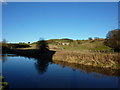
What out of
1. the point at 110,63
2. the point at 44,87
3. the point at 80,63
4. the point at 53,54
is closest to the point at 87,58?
the point at 80,63

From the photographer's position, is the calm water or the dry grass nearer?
the calm water

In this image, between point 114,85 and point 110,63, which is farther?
point 110,63

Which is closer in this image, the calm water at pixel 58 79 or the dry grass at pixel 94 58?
the calm water at pixel 58 79

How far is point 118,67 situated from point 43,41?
34040 mm

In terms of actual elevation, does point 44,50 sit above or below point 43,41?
below

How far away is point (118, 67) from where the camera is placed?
93.5ft

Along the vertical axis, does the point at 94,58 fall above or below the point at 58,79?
above

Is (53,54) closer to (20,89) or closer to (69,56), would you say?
(69,56)

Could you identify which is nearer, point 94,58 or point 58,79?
point 58,79

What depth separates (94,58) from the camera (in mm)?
33656

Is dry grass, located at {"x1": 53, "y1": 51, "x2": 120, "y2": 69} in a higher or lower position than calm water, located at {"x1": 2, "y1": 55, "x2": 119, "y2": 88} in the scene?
higher

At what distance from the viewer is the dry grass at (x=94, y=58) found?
29.6 m

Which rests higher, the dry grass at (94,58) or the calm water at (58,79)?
Result: the dry grass at (94,58)

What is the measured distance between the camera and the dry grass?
29578 mm
